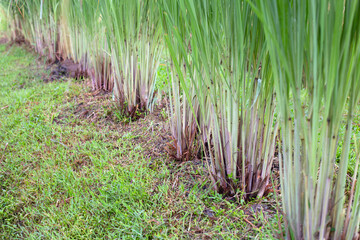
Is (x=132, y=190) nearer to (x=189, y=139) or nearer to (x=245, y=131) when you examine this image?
(x=189, y=139)

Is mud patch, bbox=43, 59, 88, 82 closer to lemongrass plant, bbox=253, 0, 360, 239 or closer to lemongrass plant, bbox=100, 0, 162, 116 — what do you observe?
lemongrass plant, bbox=100, 0, 162, 116

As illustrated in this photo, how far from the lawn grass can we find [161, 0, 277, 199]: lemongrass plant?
14cm

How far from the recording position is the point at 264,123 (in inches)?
47.6

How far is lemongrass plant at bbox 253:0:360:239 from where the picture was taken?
2.34ft

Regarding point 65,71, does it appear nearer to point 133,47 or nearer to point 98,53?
point 98,53

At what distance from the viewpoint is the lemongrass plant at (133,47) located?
2021mm

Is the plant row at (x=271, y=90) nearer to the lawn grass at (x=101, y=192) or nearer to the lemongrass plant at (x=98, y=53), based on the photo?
the lawn grass at (x=101, y=192)

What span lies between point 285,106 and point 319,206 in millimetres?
298

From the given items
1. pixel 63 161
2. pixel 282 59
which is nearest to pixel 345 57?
pixel 282 59

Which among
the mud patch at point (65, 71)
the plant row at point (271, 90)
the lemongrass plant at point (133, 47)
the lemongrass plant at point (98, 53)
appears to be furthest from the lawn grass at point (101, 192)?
the mud patch at point (65, 71)

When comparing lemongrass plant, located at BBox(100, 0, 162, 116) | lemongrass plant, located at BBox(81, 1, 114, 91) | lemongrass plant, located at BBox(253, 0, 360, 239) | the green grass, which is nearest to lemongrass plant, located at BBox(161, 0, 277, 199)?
lemongrass plant, located at BBox(253, 0, 360, 239)

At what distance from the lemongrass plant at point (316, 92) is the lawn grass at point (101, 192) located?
224 mm

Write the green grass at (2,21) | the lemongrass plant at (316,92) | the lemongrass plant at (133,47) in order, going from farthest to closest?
the green grass at (2,21)
the lemongrass plant at (133,47)
the lemongrass plant at (316,92)

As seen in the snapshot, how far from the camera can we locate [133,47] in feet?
7.09
